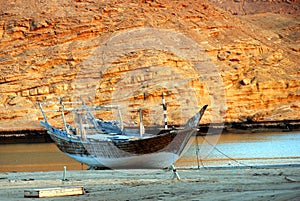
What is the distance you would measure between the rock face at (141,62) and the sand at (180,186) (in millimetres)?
48168

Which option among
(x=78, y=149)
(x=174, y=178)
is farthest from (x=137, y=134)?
(x=174, y=178)

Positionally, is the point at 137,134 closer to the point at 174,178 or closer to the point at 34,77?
the point at 174,178

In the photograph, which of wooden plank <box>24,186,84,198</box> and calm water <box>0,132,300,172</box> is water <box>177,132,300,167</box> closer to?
calm water <box>0,132,300,172</box>

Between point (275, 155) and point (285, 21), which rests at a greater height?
point (285, 21)

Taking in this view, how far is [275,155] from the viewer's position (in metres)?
36.1

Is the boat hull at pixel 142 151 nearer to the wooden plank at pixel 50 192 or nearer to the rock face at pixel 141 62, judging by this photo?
the wooden plank at pixel 50 192

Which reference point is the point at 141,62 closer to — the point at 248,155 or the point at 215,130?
the point at 215,130

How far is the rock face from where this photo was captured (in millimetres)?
72438

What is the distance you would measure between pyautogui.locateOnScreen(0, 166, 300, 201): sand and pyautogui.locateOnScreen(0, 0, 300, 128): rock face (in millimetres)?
48168

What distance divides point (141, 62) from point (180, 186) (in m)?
59.3

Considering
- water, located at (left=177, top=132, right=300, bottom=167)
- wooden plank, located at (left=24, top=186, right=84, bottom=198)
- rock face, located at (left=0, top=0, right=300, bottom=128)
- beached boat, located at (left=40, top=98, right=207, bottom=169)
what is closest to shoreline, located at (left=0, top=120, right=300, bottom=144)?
rock face, located at (left=0, top=0, right=300, bottom=128)

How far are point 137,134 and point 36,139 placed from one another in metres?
33.1

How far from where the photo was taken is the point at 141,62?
251ft

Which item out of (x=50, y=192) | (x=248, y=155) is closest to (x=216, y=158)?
(x=248, y=155)
